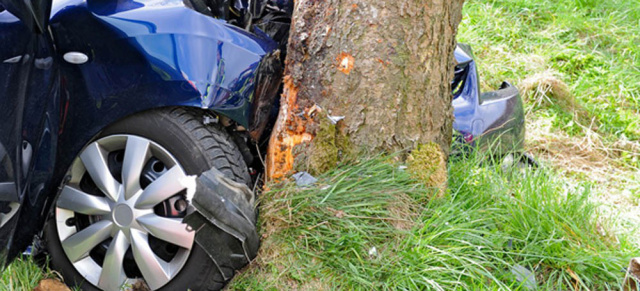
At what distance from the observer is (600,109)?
5301 millimetres

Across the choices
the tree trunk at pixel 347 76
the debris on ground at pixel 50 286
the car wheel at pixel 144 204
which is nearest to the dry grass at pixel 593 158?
the tree trunk at pixel 347 76

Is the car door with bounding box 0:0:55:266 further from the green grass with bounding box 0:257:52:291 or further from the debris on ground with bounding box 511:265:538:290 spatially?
the debris on ground with bounding box 511:265:538:290

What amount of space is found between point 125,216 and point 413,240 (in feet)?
3.85

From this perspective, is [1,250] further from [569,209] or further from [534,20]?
[534,20]

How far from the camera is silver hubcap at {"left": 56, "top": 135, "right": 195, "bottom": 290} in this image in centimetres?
251

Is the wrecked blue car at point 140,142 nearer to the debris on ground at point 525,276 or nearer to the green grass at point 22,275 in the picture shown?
the green grass at point 22,275

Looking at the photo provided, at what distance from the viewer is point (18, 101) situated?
2285 mm

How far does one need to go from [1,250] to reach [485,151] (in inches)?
91.4

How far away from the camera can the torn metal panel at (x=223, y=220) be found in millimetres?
2365

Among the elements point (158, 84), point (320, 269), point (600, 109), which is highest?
point (158, 84)

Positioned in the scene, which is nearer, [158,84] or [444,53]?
[158,84]

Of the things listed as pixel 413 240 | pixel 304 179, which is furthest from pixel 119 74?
pixel 413 240

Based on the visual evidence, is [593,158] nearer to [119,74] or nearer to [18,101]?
[119,74]

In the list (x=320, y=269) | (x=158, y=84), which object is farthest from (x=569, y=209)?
(x=158, y=84)
